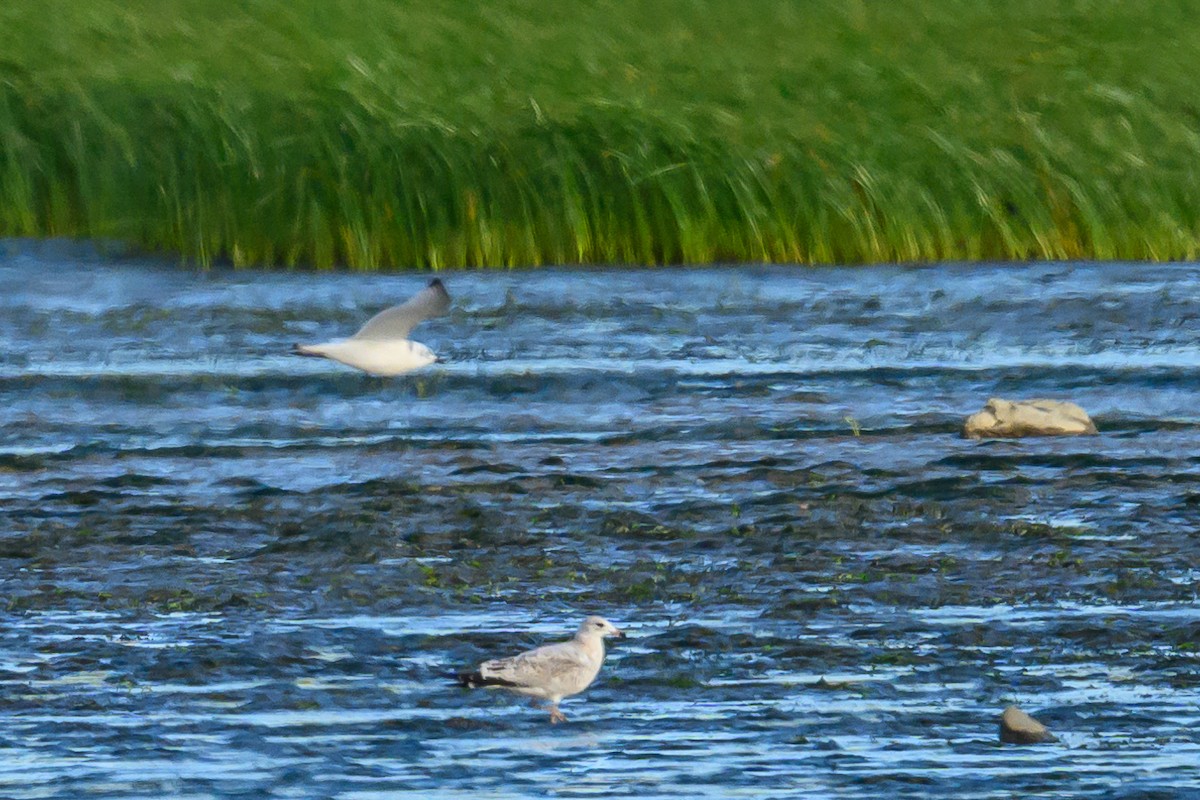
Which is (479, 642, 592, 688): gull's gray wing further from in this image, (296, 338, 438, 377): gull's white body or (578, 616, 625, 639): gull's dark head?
(296, 338, 438, 377): gull's white body

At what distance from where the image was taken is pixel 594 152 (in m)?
14.8

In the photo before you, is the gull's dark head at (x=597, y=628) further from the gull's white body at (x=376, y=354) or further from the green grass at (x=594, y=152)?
the green grass at (x=594, y=152)

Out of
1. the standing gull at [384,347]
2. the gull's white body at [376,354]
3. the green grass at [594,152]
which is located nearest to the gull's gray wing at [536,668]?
the standing gull at [384,347]

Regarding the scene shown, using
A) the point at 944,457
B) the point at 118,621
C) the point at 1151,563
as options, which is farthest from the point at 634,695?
the point at 944,457

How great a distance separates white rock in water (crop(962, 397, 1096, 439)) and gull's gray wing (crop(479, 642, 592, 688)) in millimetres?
4485

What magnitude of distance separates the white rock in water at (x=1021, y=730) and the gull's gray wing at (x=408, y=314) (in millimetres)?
3438

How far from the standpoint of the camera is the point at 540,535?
8750mm

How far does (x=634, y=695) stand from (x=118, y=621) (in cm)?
172

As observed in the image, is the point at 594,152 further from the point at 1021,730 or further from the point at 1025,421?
the point at 1021,730

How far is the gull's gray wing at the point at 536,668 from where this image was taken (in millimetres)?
6285

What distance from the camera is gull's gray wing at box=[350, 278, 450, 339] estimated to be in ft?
30.5

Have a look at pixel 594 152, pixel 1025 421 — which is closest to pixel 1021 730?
pixel 1025 421

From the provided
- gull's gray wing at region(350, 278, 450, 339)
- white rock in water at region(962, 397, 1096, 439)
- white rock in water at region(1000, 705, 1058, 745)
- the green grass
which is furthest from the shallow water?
gull's gray wing at region(350, 278, 450, 339)

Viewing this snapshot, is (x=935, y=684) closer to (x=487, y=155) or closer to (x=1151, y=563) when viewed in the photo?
(x=1151, y=563)
